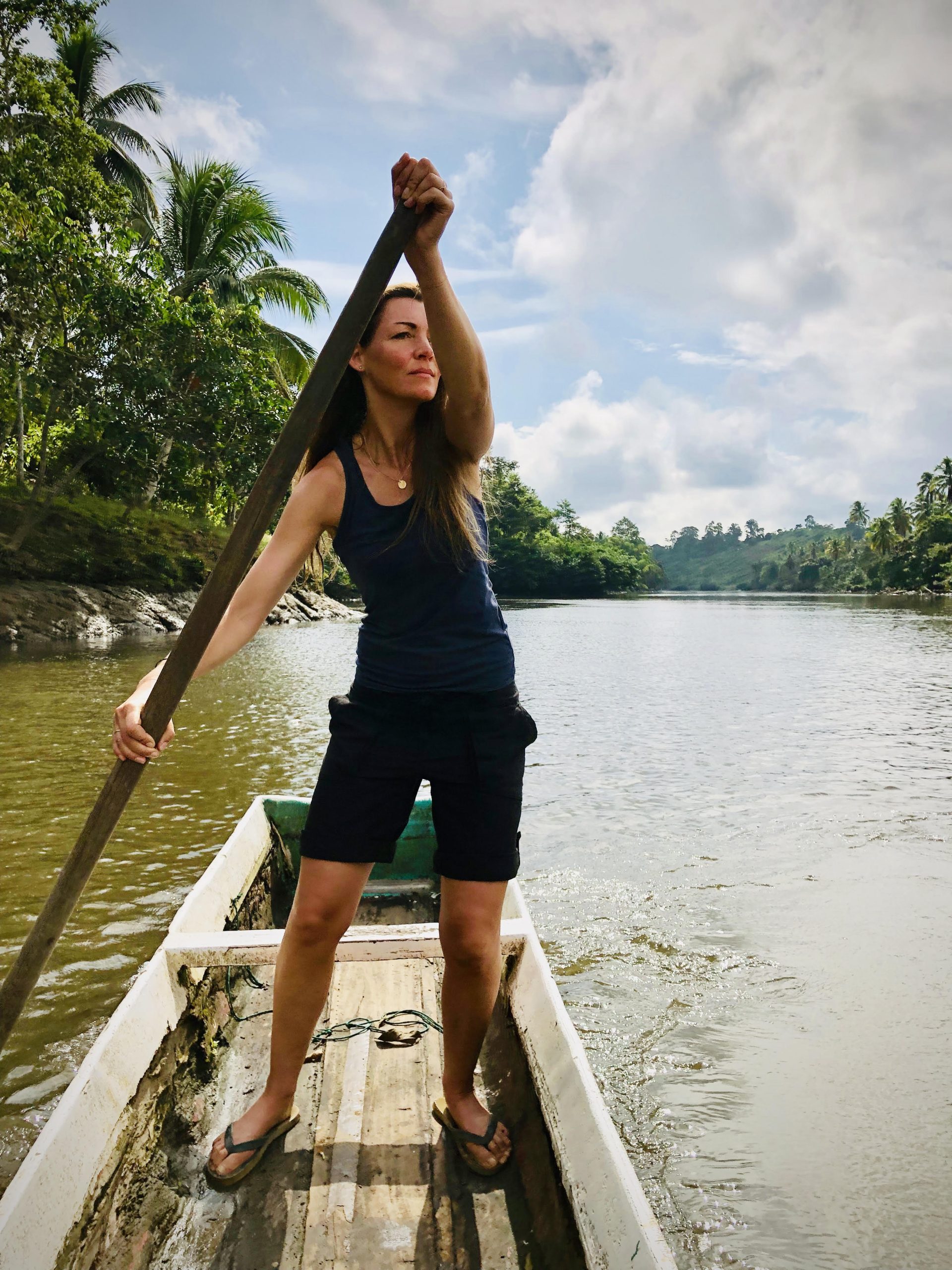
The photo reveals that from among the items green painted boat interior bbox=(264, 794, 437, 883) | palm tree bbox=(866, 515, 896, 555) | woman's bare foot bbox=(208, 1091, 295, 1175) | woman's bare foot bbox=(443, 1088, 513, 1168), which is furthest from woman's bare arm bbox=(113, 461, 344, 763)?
palm tree bbox=(866, 515, 896, 555)

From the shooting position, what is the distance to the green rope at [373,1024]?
8.95 ft

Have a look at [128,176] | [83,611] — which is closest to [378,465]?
[83,611]

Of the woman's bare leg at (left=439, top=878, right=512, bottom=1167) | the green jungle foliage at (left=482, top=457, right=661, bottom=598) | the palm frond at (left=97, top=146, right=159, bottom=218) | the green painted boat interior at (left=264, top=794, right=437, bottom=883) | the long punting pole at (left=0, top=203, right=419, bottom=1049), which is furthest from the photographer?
the green jungle foliage at (left=482, top=457, right=661, bottom=598)

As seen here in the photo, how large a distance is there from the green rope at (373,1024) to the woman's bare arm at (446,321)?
1.90 meters

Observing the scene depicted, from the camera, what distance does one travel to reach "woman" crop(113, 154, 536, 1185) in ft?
6.07

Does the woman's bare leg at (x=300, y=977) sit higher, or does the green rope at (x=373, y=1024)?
the woman's bare leg at (x=300, y=977)

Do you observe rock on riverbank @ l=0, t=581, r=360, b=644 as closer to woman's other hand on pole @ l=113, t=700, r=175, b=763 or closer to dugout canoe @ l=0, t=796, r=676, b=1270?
dugout canoe @ l=0, t=796, r=676, b=1270

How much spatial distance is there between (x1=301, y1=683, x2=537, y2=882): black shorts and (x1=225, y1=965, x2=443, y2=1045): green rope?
109cm


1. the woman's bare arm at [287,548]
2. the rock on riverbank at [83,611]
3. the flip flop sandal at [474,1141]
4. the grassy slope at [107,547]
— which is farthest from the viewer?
the grassy slope at [107,547]

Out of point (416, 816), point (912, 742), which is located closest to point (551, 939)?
point (416, 816)

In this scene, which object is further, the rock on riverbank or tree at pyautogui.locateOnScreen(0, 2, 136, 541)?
the rock on riverbank

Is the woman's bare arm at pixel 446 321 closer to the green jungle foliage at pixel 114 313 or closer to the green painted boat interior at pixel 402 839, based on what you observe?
the green painted boat interior at pixel 402 839

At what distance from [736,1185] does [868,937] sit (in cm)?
251

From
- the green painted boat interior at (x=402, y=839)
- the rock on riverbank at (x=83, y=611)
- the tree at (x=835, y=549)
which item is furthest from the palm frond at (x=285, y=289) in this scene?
the tree at (x=835, y=549)
